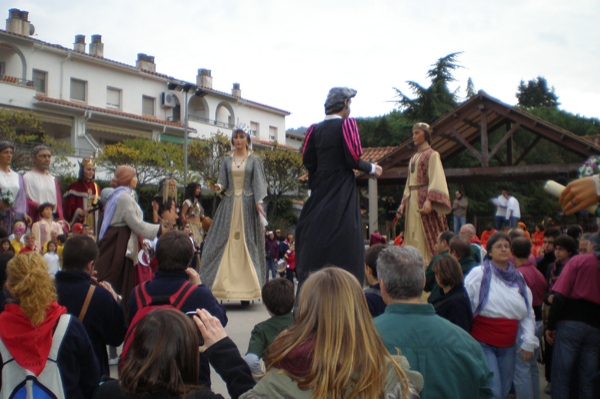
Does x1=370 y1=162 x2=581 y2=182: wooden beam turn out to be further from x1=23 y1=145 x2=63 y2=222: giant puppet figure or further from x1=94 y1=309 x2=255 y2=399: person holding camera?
x1=94 y1=309 x2=255 y2=399: person holding camera

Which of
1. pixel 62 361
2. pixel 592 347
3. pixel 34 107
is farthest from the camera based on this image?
pixel 34 107

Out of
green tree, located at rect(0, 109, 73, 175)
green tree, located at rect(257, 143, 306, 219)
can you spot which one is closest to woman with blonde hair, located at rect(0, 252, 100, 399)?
green tree, located at rect(0, 109, 73, 175)

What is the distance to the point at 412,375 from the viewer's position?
88.0 inches

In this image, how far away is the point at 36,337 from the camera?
328 cm

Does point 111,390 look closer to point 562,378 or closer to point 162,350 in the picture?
point 162,350

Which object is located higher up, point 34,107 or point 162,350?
point 34,107

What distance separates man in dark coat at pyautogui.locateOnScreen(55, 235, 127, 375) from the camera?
12.2ft

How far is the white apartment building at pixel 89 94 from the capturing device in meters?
34.2

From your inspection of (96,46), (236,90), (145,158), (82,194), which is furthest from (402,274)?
(236,90)

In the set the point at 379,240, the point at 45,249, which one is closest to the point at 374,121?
the point at 379,240

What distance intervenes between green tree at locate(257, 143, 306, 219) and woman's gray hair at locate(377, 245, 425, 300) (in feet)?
105

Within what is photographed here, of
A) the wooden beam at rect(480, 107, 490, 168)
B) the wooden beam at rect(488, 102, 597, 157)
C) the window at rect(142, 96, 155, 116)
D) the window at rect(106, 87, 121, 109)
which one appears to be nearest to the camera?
the wooden beam at rect(488, 102, 597, 157)

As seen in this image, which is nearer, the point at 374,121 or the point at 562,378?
the point at 562,378

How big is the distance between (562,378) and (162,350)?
413 centimetres
